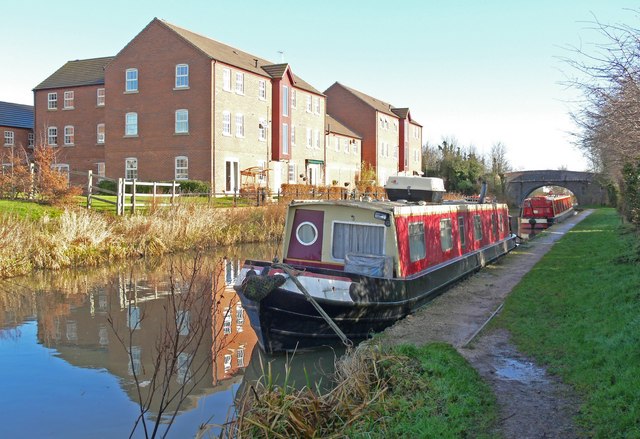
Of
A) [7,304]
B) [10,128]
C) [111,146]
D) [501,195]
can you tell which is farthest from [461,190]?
[7,304]

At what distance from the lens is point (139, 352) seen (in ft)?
34.2

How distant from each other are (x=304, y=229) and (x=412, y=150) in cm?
5500

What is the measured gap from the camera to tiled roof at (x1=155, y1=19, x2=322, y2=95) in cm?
3600

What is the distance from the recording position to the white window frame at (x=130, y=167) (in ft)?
123

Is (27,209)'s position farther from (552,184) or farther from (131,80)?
(552,184)

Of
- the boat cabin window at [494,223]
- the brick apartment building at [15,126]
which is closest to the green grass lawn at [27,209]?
the boat cabin window at [494,223]

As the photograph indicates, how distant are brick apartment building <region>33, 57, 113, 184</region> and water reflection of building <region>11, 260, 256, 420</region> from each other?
89.6 feet

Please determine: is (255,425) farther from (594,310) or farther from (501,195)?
(501,195)

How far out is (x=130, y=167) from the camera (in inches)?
1480

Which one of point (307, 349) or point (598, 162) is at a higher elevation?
point (598, 162)

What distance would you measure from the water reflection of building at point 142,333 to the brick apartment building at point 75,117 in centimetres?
2730

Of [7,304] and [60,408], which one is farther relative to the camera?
[7,304]

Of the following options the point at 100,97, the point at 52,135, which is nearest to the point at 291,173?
the point at 100,97

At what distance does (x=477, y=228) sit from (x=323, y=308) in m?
9.95
